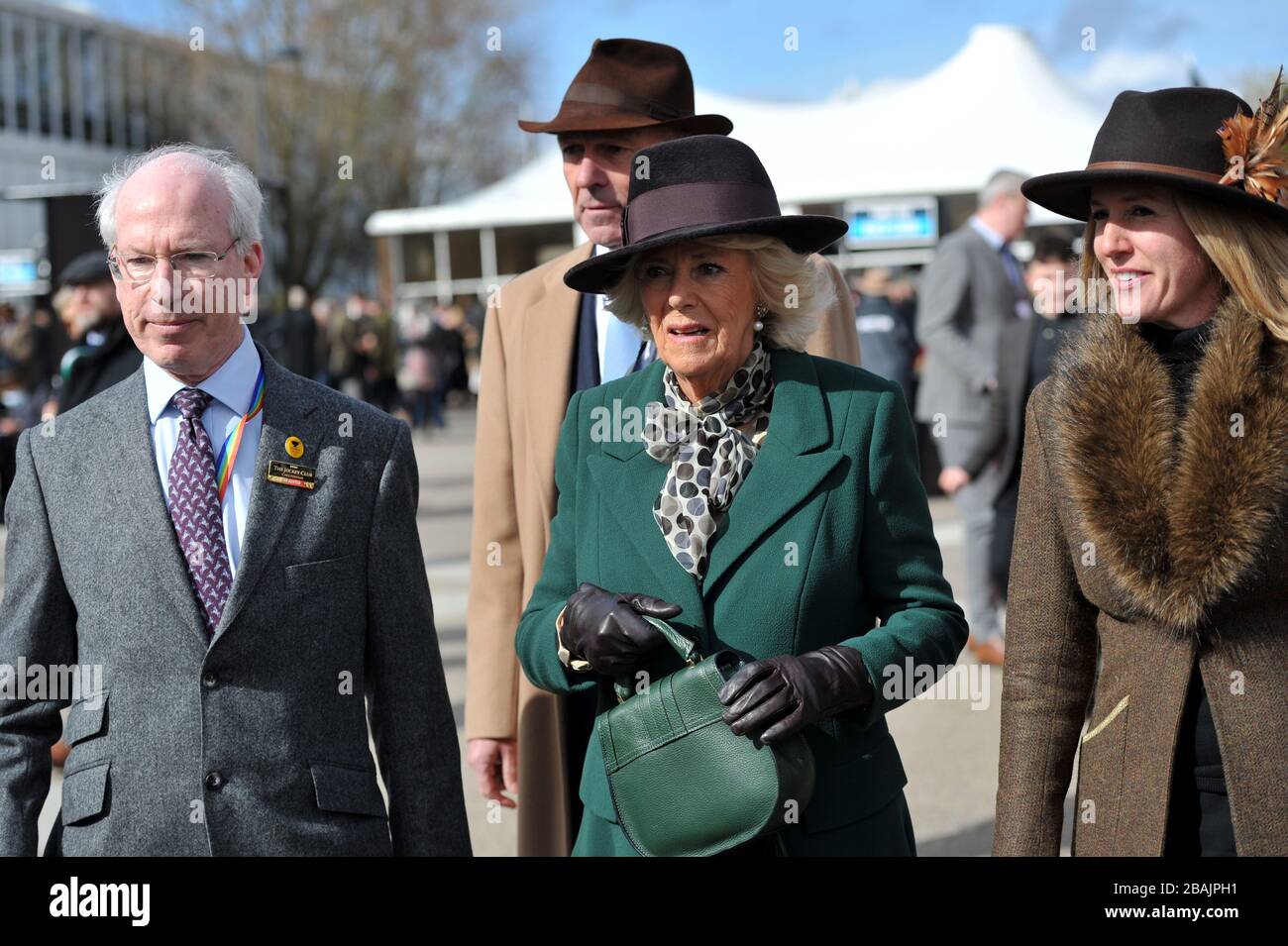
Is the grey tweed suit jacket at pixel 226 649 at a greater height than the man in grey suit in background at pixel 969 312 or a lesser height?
lesser

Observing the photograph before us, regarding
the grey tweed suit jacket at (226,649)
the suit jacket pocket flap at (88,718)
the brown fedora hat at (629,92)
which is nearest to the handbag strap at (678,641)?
the grey tweed suit jacket at (226,649)

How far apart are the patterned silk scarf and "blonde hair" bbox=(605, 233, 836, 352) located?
69 mm

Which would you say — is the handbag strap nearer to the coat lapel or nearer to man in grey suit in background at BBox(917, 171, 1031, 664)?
the coat lapel

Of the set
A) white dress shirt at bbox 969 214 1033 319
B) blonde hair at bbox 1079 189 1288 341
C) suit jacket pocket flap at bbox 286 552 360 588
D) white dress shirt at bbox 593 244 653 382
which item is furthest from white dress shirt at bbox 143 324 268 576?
white dress shirt at bbox 969 214 1033 319

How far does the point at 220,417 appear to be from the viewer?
2812 mm

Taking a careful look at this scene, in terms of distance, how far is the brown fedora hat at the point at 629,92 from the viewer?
12.0 ft

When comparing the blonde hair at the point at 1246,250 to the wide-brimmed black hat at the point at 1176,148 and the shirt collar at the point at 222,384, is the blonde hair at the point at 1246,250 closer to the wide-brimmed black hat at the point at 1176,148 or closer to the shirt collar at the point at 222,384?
the wide-brimmed black hat at the point at 1176,148

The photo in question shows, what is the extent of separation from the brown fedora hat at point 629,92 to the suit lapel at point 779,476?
45.3 inches

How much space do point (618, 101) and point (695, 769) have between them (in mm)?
1776

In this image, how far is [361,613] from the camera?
285 cm

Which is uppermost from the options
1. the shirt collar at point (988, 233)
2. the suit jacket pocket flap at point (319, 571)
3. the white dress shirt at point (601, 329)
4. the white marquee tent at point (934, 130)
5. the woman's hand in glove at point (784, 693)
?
the white marquee tent at point (934, 130)

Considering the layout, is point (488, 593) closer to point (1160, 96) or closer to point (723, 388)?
point (723, 388)
